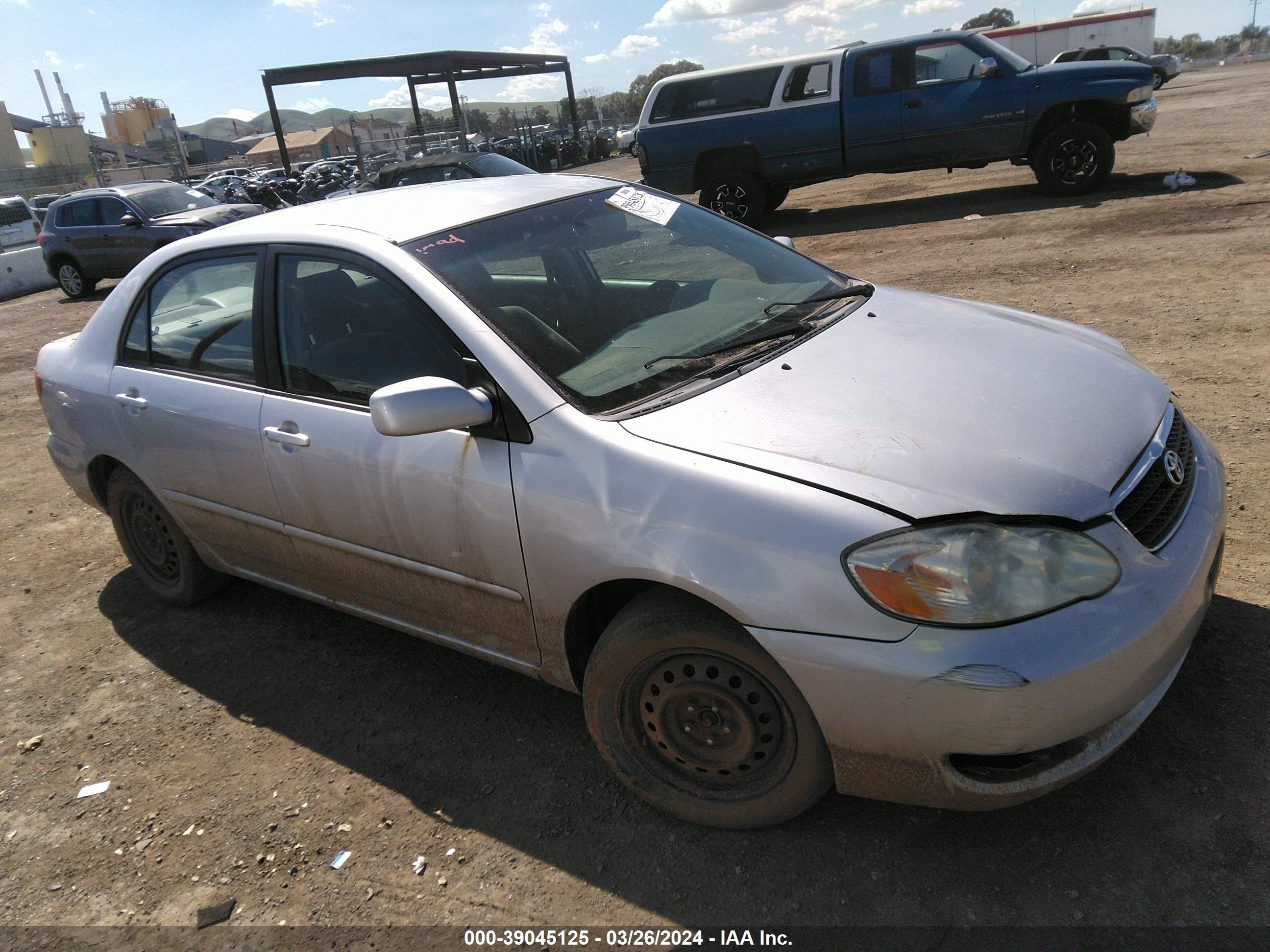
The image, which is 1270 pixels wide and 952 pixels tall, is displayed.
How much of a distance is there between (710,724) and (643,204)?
212 cm

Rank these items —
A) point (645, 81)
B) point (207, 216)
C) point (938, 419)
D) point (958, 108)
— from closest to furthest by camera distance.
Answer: point (938, 419)
point (958, 108)
point (207, 216)
point (645, 81)

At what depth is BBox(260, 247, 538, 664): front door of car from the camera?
265cm

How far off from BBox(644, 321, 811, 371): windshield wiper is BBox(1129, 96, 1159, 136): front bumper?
32.6ft

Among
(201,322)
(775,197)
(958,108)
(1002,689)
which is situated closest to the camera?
(1002,689)

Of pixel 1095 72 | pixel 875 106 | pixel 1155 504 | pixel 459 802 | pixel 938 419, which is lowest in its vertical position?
pixel 459 802

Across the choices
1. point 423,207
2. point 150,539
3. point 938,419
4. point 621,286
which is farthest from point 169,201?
point 938,419

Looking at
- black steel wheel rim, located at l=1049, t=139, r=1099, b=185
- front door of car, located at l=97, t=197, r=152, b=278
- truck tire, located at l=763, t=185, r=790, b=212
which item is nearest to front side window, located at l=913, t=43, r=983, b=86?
black steel wheel rim, located at l=1049, t=139, r=1099, b=185

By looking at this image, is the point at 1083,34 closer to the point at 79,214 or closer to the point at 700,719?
the point at 79,214

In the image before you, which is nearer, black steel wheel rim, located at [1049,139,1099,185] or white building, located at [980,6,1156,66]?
black steel wheel rim, located at [1049,139,1099,185]

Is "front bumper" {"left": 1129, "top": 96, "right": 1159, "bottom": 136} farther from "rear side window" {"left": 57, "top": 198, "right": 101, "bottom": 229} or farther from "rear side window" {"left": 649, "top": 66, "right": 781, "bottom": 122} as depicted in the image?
"rear side window" {"left": 57, "top": 198, "right": 101, "bottom": 229}

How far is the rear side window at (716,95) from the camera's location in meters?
12.1

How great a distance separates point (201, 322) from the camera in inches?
142

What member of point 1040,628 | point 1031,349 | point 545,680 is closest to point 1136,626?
point 1040,628

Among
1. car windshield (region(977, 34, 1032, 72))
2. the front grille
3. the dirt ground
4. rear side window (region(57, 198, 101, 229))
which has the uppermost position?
car windshield (region(977, 34, 1032, 72))
